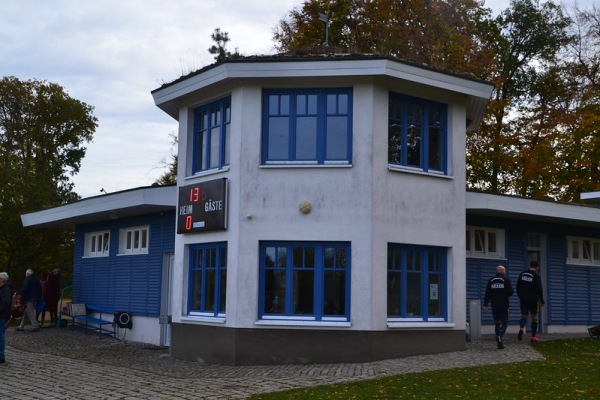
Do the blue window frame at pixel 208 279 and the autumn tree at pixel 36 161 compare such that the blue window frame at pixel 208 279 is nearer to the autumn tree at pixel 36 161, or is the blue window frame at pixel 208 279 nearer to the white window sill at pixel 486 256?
the white window sill at pixel 486 256

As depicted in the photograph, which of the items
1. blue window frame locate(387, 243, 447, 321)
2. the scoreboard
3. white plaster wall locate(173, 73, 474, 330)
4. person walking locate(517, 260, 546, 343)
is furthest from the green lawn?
the scoreboard

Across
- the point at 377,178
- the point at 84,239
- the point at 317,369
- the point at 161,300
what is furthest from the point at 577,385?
the point at 84,239

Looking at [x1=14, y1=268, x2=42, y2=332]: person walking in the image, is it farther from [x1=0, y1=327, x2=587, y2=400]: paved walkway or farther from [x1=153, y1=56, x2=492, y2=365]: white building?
[x1=153, y1=56, x2=492, y2=365]: white building

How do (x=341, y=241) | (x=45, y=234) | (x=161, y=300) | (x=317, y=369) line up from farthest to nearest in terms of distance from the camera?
(x=45, y=234) → (x=161, y=300) → (x=341, y=241) → (x=317, y=369)

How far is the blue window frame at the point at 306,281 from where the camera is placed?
15.9 metres

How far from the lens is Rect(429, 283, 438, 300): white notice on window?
55.5ft

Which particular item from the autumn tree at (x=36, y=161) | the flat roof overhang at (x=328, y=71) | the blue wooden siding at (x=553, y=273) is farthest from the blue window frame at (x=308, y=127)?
the autumn tree at (x=36, y=161)

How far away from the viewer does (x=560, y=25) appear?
38.7 metres

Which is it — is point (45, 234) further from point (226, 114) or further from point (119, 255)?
point (226, 114)

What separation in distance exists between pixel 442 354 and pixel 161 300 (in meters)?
7.73

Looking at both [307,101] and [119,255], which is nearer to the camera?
[307,101]

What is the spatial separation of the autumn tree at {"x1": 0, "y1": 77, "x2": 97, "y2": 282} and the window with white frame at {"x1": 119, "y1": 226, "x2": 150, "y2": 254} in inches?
591

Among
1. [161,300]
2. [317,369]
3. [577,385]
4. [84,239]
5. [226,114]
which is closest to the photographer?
[577,385]

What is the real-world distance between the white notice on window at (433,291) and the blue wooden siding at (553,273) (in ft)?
14.2
